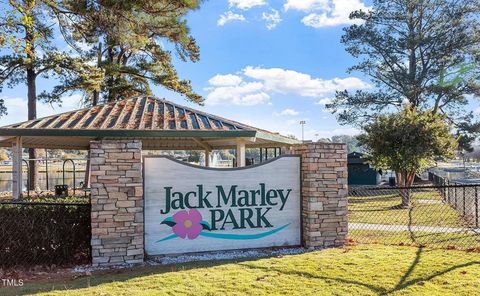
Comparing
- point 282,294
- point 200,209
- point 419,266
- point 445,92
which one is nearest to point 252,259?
point 200,209

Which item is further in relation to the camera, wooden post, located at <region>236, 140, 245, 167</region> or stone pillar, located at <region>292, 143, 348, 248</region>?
wooden post, located at <region>236, 140, 245, 167</region>

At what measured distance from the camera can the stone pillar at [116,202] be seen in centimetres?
626

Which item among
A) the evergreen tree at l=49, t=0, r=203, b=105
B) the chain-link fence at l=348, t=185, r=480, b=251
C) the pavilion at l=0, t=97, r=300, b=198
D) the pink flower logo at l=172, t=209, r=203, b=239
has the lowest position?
the chain-link fence at l=348, t=185, r=480, b=251

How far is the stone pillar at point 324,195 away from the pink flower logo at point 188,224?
1918 mm

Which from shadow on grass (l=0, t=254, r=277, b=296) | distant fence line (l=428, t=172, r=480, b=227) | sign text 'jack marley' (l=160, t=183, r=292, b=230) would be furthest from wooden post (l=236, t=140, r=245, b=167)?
distant fence line (l=428, t=172, r=480, b=227)

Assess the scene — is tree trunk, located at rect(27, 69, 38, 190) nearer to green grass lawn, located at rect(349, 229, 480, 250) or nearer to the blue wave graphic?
the blue wave graphic

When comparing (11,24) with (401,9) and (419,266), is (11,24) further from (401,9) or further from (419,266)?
(401,9)

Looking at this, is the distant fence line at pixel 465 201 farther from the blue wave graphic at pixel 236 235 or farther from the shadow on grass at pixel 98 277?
the shadow on grass at pixel 98 277

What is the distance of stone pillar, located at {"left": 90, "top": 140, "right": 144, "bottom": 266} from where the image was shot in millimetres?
6258

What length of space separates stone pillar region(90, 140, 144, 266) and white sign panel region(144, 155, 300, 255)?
1.05ft

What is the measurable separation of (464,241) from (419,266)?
2.90m

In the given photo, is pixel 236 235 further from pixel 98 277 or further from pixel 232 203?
pixel 98 277

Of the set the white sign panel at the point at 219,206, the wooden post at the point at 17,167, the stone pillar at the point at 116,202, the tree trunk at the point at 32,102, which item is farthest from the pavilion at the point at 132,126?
the tree trunk at the point at 32,102

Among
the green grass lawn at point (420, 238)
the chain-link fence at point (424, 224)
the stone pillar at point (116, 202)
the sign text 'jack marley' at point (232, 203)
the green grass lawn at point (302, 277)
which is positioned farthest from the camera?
the chain-link fence at point (424, 224)
